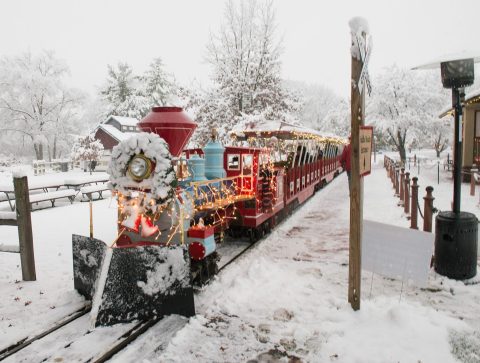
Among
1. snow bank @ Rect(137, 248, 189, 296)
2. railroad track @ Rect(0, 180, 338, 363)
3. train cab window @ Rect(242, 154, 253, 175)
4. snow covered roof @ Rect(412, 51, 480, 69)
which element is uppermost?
snow covered roof @ Rect(412, 51, 480, 69)

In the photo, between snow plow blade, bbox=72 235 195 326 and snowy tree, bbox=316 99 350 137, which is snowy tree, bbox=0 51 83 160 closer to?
snowy tree, bbox=316 99 350 137

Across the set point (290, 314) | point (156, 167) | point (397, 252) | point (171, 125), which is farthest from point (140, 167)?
point (397, 252)

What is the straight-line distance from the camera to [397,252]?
554 cm

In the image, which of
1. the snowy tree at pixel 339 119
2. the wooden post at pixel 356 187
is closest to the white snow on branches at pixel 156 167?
the wooden post at pixel 356 187

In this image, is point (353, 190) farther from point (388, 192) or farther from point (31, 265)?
point (388, 192)

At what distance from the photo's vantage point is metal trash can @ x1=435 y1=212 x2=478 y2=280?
5793 millimetres

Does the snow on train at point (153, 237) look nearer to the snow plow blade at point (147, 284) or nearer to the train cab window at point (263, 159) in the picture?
the snow plow blade at point (147, 284)

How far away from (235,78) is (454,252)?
57.7ft

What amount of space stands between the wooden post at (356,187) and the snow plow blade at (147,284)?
2142mm

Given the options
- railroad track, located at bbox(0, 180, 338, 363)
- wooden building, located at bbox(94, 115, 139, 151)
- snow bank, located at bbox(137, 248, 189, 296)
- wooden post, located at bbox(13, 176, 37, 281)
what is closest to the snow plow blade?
snow bank, located at bbox(137, 248, 189, 296)

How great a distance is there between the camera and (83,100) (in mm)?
44531

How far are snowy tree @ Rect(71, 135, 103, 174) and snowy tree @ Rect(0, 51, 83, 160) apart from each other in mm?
9148

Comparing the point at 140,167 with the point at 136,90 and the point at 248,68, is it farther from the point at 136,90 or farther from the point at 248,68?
the point at 136,90

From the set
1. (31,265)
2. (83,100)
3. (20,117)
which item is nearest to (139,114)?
(83,100)
